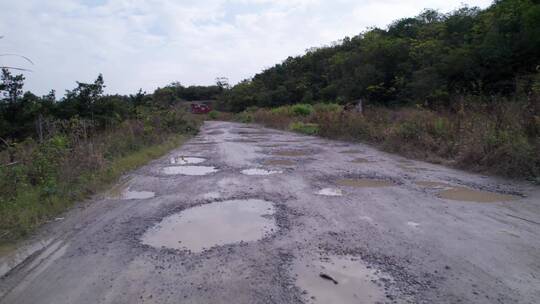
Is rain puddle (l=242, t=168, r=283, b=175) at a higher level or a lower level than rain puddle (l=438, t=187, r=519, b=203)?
lower

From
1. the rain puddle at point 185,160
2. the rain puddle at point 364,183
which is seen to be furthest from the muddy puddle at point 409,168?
the rain puddle at point 185,160

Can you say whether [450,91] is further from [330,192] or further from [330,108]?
[330,192]

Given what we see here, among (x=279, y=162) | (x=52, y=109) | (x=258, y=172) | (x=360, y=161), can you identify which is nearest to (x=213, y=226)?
(x=258, y=172)

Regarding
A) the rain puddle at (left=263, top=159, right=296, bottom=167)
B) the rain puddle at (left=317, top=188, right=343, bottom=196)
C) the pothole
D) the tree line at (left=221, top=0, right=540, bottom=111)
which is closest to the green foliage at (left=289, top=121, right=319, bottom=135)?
the tree line at (left=221, top=0, right=540, bottom=111)

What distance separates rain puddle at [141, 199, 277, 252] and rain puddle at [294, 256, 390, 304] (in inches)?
42.3

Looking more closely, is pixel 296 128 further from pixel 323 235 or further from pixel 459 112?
pixel 323 235

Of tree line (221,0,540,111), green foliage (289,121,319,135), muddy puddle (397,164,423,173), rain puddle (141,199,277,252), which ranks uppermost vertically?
tree line (221,0,540,111)

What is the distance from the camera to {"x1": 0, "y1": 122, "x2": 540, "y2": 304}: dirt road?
123 inches

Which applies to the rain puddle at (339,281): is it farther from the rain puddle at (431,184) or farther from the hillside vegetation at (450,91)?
the hillside vegetation at (450,91)

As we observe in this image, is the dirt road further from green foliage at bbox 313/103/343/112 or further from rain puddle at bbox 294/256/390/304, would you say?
green foliage at bbox 313/103/343/112

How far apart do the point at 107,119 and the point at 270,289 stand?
15.1 m

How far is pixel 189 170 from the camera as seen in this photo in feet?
30.7

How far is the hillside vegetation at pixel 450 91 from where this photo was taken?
27.7 feet

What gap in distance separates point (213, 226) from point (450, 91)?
20.0 m
